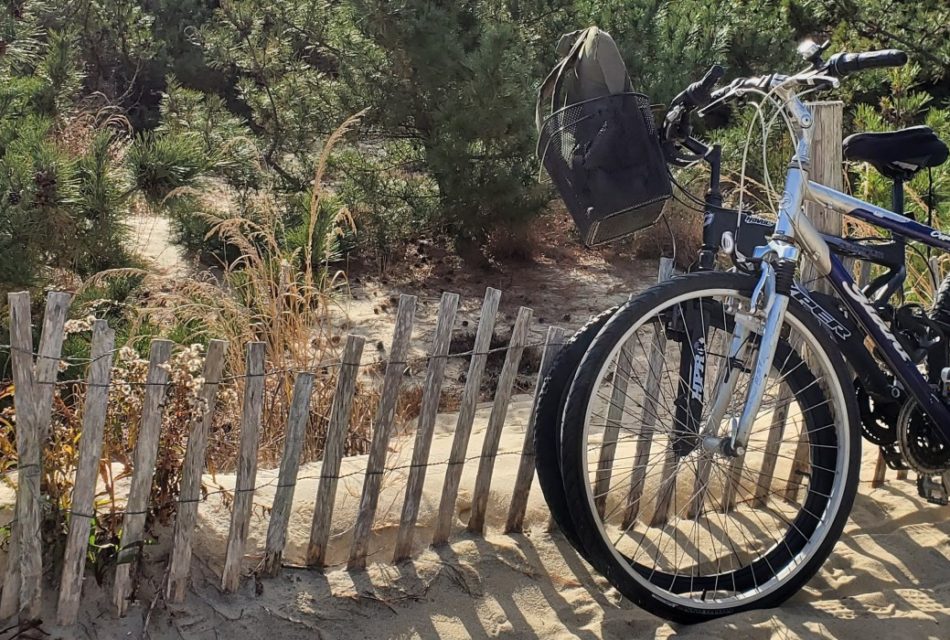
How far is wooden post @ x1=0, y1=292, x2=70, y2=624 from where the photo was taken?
7.16ft

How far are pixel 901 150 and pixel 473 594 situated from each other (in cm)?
166

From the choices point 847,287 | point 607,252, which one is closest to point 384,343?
point 607,252

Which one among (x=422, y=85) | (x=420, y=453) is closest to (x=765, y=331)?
(x=420, y=453)

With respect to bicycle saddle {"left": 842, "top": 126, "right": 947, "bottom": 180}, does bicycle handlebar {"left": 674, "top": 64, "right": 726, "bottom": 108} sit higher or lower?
higher

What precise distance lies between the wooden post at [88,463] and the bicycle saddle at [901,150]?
2010 mm

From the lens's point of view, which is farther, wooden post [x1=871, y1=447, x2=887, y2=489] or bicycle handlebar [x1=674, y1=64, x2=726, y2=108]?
wooden post [x1=871, y1=447, x2=887, y2=489]

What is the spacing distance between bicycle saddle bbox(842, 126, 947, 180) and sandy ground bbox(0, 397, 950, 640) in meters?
1.11

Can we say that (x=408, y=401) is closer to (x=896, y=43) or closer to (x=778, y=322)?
(x=778, y=322)

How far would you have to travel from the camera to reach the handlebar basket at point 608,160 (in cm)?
242

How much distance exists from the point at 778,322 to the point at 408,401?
7.83 ft

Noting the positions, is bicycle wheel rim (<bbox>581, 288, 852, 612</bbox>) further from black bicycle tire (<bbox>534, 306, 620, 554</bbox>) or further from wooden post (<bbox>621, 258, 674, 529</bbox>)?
wooden post (<bbox>621, 258, 674, 529</bbox>)

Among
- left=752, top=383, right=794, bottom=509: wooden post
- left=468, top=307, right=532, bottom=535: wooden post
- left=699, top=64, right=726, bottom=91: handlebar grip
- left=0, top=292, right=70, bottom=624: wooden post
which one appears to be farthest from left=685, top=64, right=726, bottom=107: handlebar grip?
left=0, top=292, right=70, bottom=624: wooden post

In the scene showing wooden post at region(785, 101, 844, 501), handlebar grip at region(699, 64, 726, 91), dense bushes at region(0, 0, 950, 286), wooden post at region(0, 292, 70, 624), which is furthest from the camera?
dense bushes at region(0, 0, 950, 286)

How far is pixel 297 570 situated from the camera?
2615mm
